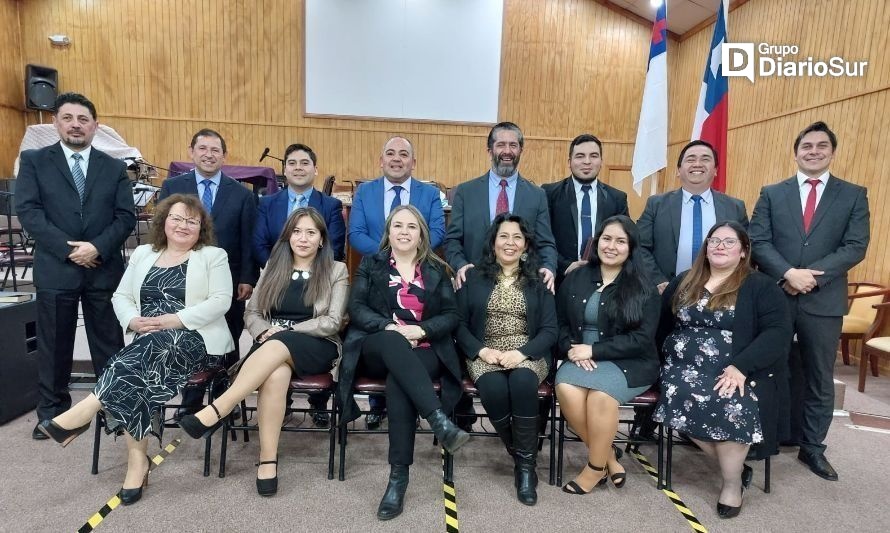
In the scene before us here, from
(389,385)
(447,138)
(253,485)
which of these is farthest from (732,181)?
(253,485)

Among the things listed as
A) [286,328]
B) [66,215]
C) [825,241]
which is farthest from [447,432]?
[66,215]

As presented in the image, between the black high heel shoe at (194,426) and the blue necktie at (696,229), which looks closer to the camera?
the black high heel shoe at (194,426)

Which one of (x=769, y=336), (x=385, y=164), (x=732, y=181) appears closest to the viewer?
(x=769, y=336)

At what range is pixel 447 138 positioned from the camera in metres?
9.65

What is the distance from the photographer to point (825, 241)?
8.21 ft

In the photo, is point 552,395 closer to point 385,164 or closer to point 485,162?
point 385,164

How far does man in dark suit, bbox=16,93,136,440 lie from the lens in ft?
8.23

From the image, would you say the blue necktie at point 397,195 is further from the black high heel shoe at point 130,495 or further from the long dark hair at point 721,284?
the black high heel shoe at point 130,495

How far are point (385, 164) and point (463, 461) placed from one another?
1.72 metres

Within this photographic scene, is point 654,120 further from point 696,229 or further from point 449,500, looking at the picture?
point 449,500

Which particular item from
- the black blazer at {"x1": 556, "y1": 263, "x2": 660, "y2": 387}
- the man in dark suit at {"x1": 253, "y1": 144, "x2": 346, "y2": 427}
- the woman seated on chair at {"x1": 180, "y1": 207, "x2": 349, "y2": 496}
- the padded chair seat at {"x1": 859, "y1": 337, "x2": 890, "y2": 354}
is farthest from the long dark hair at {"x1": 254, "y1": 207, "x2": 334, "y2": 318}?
the padded chair seat at {"x1": 859, "y1": 337, "x2": 890, "y2": 354}

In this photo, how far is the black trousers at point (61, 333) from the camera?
8.46 feet

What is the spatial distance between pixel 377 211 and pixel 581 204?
1230 mm

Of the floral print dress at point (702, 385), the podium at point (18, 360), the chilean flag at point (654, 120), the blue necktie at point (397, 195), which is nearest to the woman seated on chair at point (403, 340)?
the blue necktie at point (397, 195)
